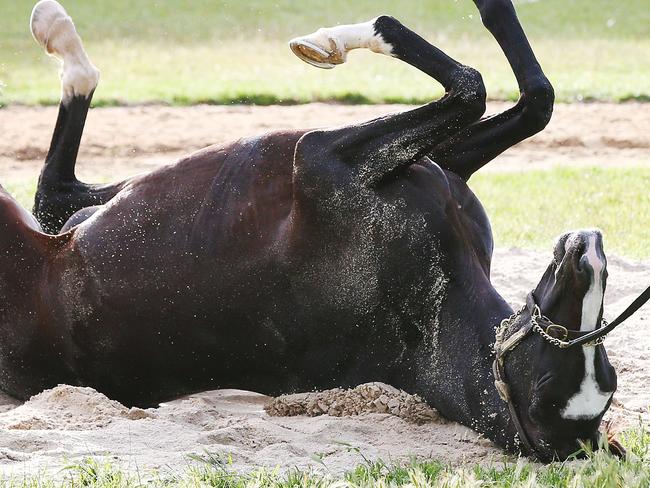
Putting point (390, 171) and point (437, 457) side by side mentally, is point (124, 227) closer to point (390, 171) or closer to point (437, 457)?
point (390, 171)

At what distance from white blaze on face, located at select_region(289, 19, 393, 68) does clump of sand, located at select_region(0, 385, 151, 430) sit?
4.84 feet

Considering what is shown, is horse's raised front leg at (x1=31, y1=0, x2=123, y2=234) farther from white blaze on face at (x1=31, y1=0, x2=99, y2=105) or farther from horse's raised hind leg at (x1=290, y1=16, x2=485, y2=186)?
horse's raised hind leg at (x1=290, y1=16, x2=485, y2=186)

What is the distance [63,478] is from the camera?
3.14 m

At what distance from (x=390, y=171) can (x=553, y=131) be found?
907 cm

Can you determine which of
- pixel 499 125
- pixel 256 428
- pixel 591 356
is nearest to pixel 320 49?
pixel 499 125

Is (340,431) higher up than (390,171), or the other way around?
(390,171)

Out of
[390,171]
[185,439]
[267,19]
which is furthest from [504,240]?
[267,19]

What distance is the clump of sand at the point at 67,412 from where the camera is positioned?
3775 millimetres

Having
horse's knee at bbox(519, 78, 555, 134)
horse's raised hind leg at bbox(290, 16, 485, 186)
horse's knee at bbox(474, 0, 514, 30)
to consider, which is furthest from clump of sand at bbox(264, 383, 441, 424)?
horse's knee at bbox(474, 0, 514, 30)

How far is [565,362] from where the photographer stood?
125 inches

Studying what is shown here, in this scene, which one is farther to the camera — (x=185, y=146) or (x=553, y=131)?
(x=553, y=131)

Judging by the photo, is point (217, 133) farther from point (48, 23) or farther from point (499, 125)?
point (499, 125)

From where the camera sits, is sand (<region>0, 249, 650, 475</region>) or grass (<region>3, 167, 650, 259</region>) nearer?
sand (<region>0, 249, 650, 475</region>)

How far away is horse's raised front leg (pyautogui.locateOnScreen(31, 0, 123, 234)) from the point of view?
16.6ft
